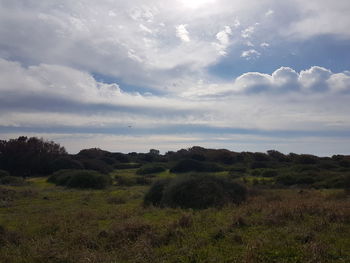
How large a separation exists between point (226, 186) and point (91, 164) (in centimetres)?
3606

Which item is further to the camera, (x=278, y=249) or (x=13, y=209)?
(x=13, y=209)

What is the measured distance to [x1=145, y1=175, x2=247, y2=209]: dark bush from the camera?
1471 cm

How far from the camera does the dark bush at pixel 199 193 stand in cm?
1471

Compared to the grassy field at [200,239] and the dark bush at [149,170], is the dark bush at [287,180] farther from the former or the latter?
the dark bush at [149,170]


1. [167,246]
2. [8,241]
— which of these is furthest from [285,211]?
[8,241]

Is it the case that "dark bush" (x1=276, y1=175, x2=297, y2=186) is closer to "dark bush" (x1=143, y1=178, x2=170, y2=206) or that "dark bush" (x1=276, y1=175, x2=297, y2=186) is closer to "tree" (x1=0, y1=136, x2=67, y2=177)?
"dark bush" (x1=143, y1=178, x2=170, y2=206)

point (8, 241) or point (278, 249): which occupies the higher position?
point (278, 249)

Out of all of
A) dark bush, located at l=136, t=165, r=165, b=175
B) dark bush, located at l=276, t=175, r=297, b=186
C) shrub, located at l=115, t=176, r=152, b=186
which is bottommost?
shrub, located at l=115, t=176, r=152, b=186

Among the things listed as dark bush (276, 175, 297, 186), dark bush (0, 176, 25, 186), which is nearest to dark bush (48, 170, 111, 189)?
dark bush (0, 176, 25, 186)

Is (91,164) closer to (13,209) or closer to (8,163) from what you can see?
(8,163)

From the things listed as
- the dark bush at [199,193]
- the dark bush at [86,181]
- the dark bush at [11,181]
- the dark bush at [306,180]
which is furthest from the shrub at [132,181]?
the dark bush at [199,193]

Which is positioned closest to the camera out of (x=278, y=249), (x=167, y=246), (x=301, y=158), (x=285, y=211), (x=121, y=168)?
(x=278, y=249)

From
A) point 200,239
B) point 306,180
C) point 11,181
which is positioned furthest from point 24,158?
point 200,239

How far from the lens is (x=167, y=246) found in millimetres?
7758
